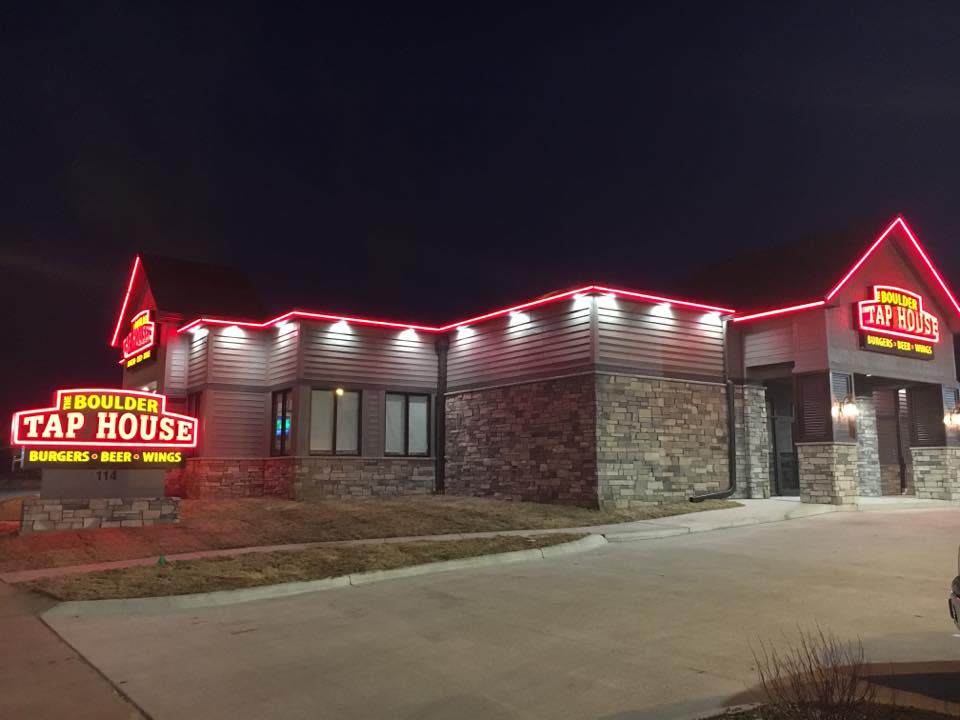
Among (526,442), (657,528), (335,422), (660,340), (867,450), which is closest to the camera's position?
(657,528)

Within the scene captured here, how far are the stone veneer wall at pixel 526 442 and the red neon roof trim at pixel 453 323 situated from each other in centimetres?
210

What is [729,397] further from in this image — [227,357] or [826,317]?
[227,357]

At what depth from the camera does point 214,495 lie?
23.2m

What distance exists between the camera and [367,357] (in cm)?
2327

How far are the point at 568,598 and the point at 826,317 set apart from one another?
14465mm

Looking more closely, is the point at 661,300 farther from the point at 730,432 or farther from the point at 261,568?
the point at 261,568

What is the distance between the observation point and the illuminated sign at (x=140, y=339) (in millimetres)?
27109

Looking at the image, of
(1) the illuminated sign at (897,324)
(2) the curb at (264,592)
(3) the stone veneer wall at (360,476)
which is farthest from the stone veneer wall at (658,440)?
(3) the stone veneer wall at (360,476)

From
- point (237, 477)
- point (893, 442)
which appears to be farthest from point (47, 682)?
point (893, 442)

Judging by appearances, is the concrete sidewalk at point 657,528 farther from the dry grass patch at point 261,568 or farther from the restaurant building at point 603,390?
the restaurant building at point 603,390

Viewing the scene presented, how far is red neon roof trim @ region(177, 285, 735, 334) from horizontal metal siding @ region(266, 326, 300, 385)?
0.43 m

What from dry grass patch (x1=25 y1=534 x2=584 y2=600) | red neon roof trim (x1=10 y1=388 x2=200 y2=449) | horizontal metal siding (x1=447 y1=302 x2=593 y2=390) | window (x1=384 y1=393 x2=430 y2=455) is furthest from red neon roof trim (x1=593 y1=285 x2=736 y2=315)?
red neon roof trim (x1=10 y1=388 x2=200 y2=449)

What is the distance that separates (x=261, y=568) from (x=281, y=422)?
12815 millimetres

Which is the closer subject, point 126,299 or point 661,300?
point 661,300
